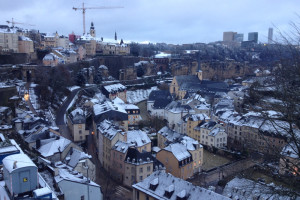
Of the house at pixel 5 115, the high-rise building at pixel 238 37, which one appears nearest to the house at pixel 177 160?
the house at pixel 5 115

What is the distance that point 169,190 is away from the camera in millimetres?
14773

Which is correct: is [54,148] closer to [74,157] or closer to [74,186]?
[74,157]

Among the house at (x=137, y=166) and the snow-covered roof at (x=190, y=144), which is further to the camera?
the snow-covered roof at (x=190, y=144)

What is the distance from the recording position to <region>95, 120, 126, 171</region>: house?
21.5 m

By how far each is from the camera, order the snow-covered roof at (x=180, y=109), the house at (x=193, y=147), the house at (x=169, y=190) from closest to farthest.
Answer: the house at (x=169, y=190), the house at (x=193, y=147), the snow-covered roof at (x=180, y=109)

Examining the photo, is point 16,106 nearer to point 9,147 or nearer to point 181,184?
point 9,147

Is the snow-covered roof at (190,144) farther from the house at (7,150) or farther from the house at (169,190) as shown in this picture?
the house at (7,150)

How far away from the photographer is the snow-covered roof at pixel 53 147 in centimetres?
1808

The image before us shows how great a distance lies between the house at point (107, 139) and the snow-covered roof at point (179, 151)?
3.91 metres

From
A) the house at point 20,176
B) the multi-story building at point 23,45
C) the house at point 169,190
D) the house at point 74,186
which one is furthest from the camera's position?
the multi-story building at point 23,45

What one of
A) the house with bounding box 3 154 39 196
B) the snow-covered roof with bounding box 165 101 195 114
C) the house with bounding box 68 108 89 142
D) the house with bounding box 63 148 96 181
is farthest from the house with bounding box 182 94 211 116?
the house with bounding box 3 154 39 196

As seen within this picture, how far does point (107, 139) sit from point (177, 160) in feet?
18.9

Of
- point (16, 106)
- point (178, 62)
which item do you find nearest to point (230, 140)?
point (16, 106)

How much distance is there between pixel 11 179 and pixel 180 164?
1315cm
